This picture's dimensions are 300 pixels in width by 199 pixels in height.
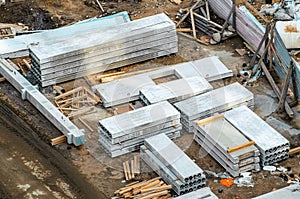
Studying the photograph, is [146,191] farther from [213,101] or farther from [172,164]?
[213,101]

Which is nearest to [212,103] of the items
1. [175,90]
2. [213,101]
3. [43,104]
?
[213,101]

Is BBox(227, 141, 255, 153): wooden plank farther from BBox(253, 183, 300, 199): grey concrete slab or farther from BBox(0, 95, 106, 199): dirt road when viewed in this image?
BBox(0, 95, 106, 199): dirt road

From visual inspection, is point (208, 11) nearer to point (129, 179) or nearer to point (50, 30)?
point (50, 30)

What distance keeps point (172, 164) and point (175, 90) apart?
3.61 meters

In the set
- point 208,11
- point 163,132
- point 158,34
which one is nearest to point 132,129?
point 163,132

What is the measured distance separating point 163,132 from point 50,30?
689 centimetres

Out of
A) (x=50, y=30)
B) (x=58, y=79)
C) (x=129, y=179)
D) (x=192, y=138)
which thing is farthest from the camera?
(x=50, y=30)

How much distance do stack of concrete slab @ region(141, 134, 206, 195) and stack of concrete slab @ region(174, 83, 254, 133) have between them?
4.14 feet

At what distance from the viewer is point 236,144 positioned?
2409 centimetres

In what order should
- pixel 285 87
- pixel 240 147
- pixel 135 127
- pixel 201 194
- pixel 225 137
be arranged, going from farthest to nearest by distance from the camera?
pixel 285 87, pixel 135 127, pixel 225 137, pixel 240 147, pixel 201 194

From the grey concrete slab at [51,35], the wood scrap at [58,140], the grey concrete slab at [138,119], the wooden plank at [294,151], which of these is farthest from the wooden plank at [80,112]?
the wooden plank at [294,151]

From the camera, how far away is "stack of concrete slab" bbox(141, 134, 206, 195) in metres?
23.2

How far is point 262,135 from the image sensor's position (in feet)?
80.5

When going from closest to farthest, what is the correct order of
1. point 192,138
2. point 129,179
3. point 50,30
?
point 129,179 → point 192,138 → point 50,30
